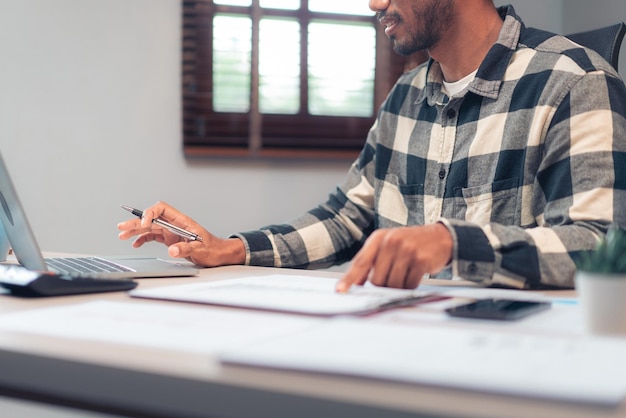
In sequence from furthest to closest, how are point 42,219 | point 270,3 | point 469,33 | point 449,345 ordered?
point 270,3 < point 42,219 < point 469,33 < point 449,345

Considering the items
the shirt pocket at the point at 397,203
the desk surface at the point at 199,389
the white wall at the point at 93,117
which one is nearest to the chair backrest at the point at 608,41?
the shirt pocket at the point at 397,203

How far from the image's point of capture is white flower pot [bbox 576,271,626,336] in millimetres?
594

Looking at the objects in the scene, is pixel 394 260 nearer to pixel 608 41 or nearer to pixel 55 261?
pixel 55 261

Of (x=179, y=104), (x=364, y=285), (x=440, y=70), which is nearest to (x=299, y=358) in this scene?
(x=364, y=285)

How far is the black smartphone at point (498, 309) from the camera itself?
67cm

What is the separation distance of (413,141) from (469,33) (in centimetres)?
23

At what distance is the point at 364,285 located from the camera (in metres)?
0.90

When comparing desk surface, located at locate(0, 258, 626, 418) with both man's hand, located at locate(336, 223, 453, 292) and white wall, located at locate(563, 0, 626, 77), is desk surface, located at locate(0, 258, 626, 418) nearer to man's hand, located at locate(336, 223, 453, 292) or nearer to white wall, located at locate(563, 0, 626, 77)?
man's hand, located at locate(336, 223, 453, 292)

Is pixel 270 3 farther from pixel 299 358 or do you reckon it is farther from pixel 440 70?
pixel 299 358

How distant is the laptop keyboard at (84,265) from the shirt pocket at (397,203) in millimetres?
548

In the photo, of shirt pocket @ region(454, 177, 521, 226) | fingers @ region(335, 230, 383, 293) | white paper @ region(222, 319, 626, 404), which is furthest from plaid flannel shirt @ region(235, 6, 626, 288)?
white paper @ region(222, 319, 626, 404)

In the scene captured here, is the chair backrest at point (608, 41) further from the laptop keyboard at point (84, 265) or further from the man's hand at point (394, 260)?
the laptop keyboard at point (84, 265)

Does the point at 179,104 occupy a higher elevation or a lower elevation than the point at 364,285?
higher

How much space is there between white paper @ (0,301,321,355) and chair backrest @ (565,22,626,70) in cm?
90
